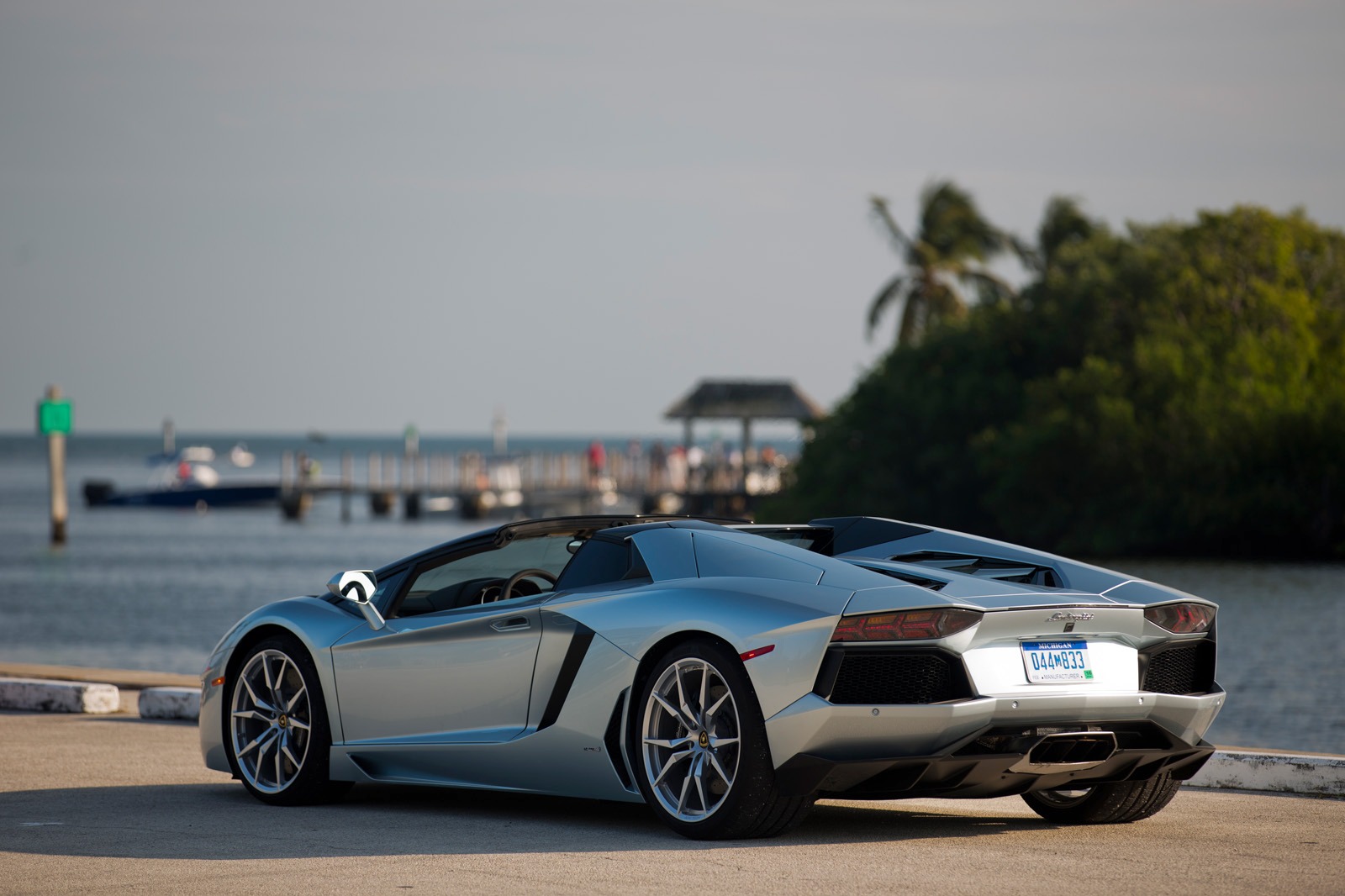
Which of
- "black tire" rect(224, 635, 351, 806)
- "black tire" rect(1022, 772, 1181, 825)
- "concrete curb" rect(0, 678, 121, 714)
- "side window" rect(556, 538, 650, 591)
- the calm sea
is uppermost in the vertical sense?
"side window" rect(556, 538, 650, 591)

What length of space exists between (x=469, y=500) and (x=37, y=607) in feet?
133

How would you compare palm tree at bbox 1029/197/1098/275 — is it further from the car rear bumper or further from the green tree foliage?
the car rear bumper

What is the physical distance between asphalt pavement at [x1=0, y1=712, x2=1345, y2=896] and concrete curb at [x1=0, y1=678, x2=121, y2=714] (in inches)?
139

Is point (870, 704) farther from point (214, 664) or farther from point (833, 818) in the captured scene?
point (214, 664)

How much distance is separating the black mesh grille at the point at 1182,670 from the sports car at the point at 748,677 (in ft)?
0.04

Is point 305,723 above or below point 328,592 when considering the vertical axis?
below

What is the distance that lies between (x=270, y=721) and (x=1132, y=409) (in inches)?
1707

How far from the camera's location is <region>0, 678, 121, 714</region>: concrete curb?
40.8ft

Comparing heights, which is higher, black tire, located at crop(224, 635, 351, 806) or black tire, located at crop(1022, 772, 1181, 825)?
black tire, located at crop(224, 635, 351, 806)

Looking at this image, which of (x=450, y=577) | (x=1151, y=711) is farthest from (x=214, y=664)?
(x=1151, y=711)

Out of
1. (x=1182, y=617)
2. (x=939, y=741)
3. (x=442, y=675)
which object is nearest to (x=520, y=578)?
(x=442, y=675)

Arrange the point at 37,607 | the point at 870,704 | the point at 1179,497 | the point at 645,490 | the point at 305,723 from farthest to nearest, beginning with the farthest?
the point at 645,490 < the point at 1179,497 < the point at 37,607 < the point at 305,723 < the point at 870,704

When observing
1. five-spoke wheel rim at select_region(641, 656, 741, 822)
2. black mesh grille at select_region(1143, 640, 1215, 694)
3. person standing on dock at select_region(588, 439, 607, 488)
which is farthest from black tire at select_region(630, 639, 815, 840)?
person standing on dock at select_region(588, 439, 607, 488)

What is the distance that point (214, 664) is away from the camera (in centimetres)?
848
